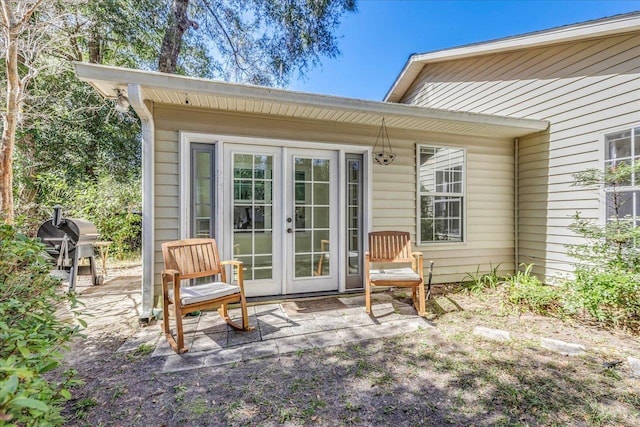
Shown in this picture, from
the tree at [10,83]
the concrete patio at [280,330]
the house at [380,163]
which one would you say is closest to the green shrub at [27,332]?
the concrete patio at [280,330]

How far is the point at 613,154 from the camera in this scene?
12.8ft

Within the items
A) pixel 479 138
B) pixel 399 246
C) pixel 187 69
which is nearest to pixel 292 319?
pixel 399 246

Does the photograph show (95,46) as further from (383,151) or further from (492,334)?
(492,334)

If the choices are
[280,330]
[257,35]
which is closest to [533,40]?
[280,330]

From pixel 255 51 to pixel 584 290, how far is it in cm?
851

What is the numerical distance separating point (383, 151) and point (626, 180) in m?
3.04

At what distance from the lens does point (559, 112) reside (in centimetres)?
442

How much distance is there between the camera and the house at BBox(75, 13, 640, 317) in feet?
11.1

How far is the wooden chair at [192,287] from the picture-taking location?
2.58 m

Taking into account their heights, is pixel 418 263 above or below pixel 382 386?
above

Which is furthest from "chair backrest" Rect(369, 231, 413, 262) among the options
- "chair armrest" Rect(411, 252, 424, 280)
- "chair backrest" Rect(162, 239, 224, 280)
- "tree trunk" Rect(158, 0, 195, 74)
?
"tree trunk" Rect(158, 0, 195, 74)

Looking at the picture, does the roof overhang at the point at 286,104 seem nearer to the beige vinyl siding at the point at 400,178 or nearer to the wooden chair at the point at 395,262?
the beige vinyl siding at the point at 400,178

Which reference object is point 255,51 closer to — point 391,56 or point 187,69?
point 187,69

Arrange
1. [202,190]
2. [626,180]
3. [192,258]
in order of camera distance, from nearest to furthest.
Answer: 1. [192,258]
2. [202,190]
3. [626,180]
